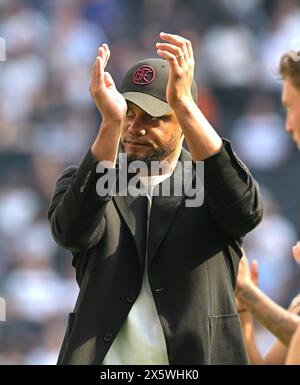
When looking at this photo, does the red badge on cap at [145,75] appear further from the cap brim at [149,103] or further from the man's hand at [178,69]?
the man's hand at [178,69]

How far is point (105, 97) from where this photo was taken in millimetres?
2967

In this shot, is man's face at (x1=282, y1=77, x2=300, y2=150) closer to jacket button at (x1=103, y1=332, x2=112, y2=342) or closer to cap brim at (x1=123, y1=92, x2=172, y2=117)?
cap brim at (x1=123, y1=92, x2=172, y2=117)

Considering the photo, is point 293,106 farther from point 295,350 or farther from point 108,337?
point 108,337

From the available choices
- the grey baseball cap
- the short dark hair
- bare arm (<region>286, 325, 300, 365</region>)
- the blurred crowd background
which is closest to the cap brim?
the grey baseball cap

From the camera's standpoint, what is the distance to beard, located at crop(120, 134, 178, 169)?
10.2ft

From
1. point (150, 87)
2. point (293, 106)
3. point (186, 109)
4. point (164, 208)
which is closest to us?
point (293, 106)

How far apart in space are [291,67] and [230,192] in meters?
0.39

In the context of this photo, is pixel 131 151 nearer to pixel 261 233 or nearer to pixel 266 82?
pixel 261 233

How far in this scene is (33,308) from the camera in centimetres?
754

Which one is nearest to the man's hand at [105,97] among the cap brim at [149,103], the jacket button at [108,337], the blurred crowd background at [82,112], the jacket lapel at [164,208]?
the cap brim at [149,103]

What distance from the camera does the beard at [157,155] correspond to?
311 centimetres

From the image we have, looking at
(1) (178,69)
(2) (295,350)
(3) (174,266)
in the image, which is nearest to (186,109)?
(1) (178,69)

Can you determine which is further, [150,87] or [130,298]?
[150,87]

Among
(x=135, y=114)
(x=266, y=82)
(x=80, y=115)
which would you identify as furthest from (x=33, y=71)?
(x=135, y=114)
